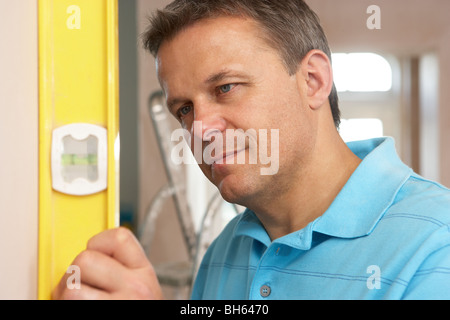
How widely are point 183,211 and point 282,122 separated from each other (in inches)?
55.0

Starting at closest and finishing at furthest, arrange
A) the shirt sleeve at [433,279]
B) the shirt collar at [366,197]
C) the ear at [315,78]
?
1. the shirt sleeve at [433,279]
2. the shirt collar at [366,197]
3. the ear at [315,78]

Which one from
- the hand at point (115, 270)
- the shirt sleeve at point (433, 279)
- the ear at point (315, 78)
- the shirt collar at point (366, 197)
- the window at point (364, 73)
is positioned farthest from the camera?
the window at point (364, 73)

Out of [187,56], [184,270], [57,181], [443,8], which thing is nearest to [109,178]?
[57,181]

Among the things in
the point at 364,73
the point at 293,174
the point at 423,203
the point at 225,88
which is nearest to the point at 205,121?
the point at 225,88

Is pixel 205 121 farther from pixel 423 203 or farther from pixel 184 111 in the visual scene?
pixel 423 203

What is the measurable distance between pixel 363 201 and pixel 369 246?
0.24 feet

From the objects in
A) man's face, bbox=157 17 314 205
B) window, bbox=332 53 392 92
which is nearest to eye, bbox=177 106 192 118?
man's face, bbox=157 17 314 205

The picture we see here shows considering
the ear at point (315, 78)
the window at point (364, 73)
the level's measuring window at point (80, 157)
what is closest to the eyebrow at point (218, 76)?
the ear at point (315, 78)

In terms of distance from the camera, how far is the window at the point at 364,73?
103 inches

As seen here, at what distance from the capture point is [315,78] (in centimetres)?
72

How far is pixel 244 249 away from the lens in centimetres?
76

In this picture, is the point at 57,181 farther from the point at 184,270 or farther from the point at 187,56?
the point at 184,270

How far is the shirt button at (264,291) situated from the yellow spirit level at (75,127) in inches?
11.6

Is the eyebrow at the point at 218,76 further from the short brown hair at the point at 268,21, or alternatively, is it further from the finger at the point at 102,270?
the finger at the point at 102,270
